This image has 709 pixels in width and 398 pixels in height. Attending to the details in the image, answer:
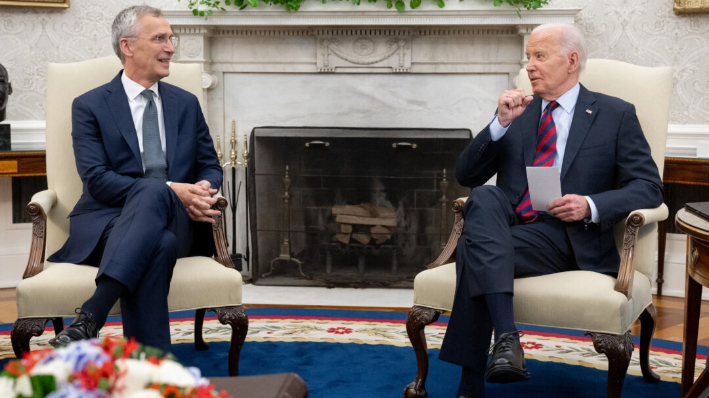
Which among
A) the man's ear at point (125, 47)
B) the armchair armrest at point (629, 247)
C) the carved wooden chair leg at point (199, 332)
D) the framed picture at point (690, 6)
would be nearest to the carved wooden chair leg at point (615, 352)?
the armchair armrest at point (629, 247)

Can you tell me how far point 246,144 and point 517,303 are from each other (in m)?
2.41

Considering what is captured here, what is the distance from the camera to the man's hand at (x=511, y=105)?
254 centimetres

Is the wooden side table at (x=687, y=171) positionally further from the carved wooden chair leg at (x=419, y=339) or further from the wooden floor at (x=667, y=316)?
the carved wooden chair leg at (x=419, y=339)

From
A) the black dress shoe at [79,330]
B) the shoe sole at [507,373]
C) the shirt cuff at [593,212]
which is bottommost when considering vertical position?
the shoe sole at [507,373]

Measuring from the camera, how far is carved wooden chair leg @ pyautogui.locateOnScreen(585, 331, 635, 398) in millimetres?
2273

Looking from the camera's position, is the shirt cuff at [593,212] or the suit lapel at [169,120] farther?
the suit lapel at [169,120]

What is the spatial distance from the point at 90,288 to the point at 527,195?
1.47 metres

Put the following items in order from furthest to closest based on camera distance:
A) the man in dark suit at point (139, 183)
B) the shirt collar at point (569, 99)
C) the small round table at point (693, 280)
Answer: the shirt collar at point (569, 99) < the man in dark suit at point (139, 183) < the small round table at point (693, 280)

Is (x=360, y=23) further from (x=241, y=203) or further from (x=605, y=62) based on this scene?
(x=605, y=62)

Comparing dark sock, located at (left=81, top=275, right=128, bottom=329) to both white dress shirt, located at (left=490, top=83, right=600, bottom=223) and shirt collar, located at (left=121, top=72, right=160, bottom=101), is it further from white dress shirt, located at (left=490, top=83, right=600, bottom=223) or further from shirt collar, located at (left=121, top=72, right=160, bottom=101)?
white dress shirt, located at (left=490, top=83, right=600, bottom=223)

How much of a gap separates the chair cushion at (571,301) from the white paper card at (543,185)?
0.83 ft

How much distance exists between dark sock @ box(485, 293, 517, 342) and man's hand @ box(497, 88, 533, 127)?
63 centimetres

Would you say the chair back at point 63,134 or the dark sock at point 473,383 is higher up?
the chair back at point 63,134

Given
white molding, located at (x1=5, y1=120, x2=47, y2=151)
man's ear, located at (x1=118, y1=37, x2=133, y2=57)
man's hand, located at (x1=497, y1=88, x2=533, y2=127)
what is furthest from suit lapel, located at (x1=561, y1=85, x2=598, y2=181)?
white molding, located at (x1=5, y1=120, x2=47, y2=151)
